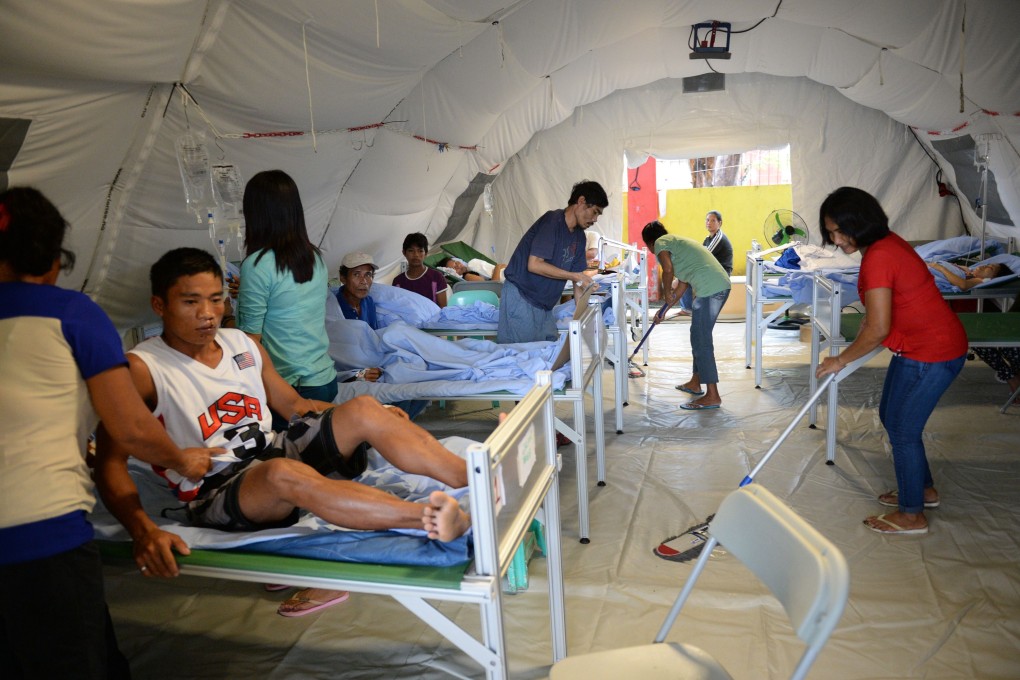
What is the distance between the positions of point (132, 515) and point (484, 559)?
96 cm

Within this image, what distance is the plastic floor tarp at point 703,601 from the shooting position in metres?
2.23

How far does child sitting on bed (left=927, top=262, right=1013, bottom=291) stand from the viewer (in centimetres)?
493

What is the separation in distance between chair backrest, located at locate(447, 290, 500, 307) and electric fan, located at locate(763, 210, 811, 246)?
3044mm

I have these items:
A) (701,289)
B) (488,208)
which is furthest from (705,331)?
(488,208)

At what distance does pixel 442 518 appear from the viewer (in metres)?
1.64

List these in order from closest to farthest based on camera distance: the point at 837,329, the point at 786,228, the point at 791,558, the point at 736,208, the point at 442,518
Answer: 1. the point at 791,558
2. the point at 442,518
3. the point at 837,329
4. the point at 786,228
5. the point at 736,208

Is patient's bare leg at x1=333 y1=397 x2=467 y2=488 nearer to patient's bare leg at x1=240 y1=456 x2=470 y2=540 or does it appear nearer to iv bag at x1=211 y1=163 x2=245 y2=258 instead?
patient's bare leg at x1=240 y1=456 x2=470 y2=540

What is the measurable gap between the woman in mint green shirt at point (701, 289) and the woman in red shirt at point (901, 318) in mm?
1969

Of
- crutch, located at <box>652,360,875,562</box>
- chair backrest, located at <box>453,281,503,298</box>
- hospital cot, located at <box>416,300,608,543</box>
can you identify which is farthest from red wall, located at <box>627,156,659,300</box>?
crutch, located at <box>652,360,875,562</box>

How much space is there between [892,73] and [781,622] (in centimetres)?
579

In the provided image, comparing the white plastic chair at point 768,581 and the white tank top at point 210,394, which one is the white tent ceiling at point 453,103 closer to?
the white tank top at point 210,394

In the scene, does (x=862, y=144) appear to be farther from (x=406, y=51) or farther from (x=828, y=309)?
(x=406, y=51)

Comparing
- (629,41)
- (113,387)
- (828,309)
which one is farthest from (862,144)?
(113,387)

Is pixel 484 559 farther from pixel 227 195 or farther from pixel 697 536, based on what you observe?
pixel 227 195
